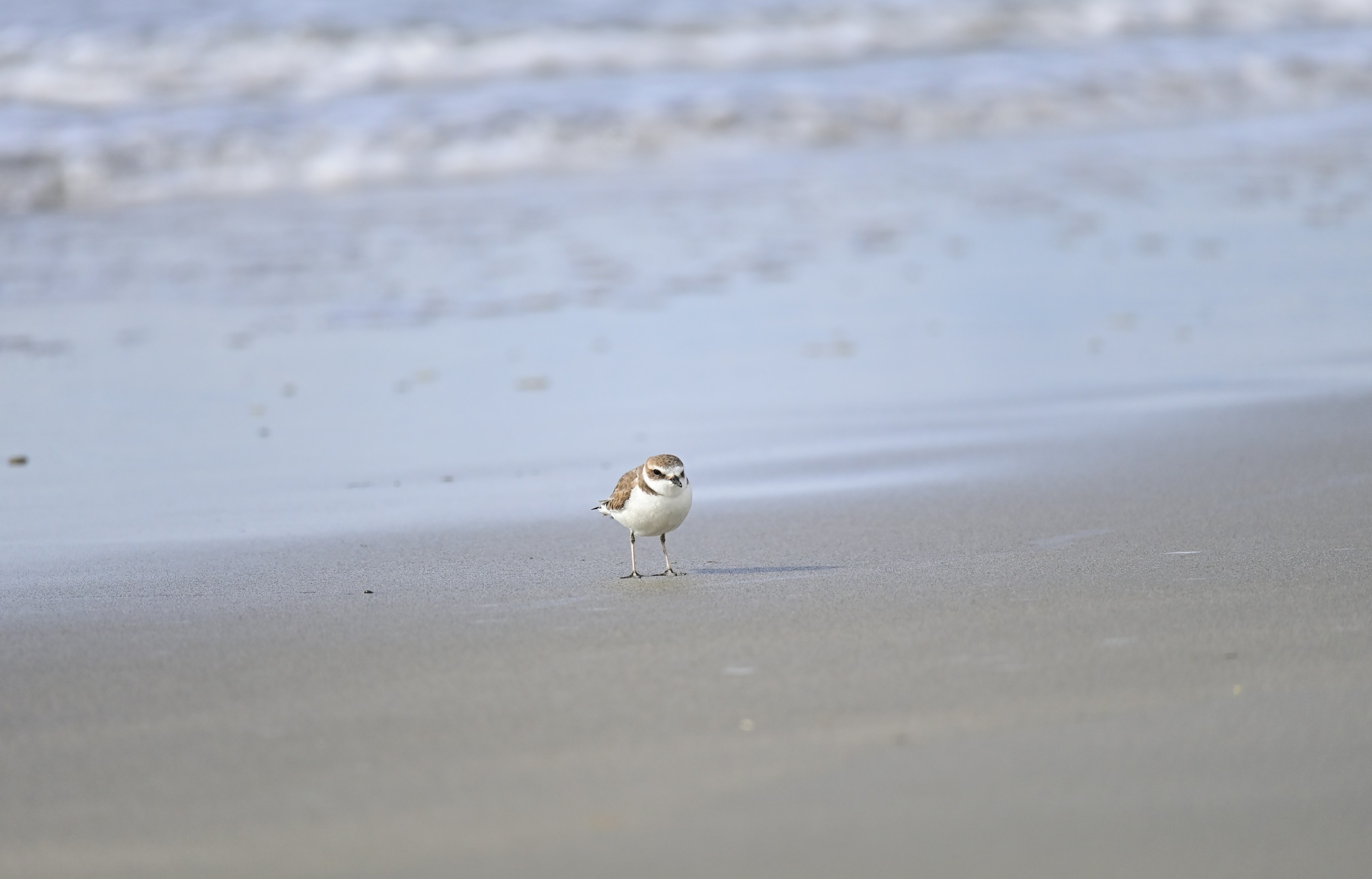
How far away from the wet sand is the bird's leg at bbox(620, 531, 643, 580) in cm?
6

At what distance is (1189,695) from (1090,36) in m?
18.4

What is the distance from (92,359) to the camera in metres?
7.86

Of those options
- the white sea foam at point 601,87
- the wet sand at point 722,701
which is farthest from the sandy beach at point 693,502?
the white sea foam at point 601,87

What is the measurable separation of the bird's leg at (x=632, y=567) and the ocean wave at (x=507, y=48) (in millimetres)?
14291

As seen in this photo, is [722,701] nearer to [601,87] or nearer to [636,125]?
[636,125]

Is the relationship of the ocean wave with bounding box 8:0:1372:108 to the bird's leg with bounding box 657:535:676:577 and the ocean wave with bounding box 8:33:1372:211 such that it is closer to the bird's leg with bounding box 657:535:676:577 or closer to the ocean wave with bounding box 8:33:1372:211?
the ocean wave with bounding box 8:33:1372:211

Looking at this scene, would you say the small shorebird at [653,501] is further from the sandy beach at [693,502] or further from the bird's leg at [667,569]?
the sandy beach at [693,502]

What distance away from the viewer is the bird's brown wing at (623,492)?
14.8 feet

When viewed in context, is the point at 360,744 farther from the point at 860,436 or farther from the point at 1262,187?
the point at 1262,187

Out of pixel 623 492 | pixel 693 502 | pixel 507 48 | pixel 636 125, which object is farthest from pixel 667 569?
pixel 507 48

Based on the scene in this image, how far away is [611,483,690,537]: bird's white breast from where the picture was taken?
4.40m

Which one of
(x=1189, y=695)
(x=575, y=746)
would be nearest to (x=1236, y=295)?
(x=1189, y=695)

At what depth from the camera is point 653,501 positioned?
4.40 metres

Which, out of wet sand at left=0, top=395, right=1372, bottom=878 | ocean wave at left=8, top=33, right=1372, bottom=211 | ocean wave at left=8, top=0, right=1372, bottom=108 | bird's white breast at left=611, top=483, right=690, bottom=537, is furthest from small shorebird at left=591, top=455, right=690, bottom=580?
ocean wave at left=8, top=0, right=1372, bottom=108
